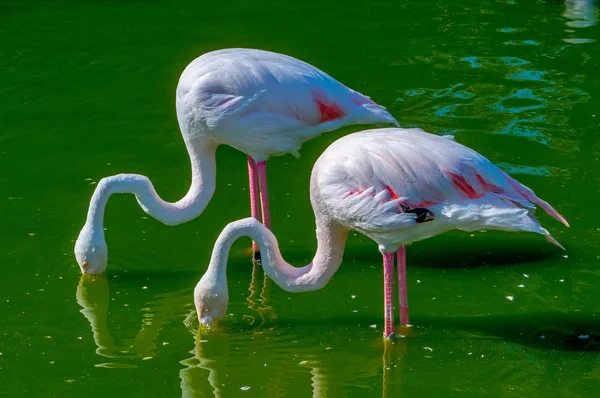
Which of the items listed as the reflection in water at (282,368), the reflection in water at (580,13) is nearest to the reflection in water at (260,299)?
the reflection in water at (282,368)

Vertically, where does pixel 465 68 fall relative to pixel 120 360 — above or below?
above

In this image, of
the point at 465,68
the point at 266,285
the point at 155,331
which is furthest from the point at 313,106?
the point at 465,68

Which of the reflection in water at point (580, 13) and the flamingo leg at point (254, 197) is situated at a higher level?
the reflection in water at point (580, 13)

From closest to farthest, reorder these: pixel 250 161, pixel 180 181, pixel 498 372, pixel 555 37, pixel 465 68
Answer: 1. pixel 498 372
2. pixel 250 161
3. pixel 180 181
4. pixel 465 68
5. pixel 555 37

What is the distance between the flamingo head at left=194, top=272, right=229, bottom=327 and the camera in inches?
236

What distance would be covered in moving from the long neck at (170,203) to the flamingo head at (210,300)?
0.86 meters

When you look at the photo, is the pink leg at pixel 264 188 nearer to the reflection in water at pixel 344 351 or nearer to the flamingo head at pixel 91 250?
the reflection in water at pixel 344 351

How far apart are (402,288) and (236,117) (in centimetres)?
153

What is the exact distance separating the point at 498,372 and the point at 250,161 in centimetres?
242

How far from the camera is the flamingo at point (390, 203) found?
5.75 m

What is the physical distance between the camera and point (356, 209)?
5.82 meters

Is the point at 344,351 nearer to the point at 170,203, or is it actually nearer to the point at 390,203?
the point at 390,203

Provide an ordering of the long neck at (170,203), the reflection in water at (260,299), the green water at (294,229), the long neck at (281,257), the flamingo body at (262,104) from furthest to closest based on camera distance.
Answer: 1. the flamingo body at (262,104)
2. the long neck at (170,203)
3. the reflection in water at (260,299)
4. the long neck at (281,257)
5. the green water at (294,229)

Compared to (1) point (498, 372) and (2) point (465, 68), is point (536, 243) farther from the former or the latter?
(2) point (465, 68)
